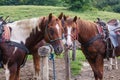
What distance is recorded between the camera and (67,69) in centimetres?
749

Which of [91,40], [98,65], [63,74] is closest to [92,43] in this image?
[91,40]

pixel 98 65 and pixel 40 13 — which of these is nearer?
pixel 98 65

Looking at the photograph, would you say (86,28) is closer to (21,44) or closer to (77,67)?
(21,44)

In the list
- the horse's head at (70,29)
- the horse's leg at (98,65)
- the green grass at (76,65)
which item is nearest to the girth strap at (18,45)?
the horse's head at (70,29)

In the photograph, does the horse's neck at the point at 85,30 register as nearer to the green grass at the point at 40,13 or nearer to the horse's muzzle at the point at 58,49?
the horse's muzzle at the point at 58,49

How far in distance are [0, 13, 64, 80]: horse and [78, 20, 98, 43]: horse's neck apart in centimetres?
135

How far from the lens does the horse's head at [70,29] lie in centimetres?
637

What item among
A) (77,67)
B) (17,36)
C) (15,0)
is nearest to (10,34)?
(17,36)

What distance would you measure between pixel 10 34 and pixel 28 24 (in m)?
0.40

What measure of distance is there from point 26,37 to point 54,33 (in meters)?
0.67

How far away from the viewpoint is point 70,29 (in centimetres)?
648

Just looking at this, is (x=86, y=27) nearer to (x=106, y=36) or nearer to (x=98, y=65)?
(x=106, y=36)

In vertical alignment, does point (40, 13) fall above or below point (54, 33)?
below

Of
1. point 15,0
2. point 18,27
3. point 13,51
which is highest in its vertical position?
point 18,27
